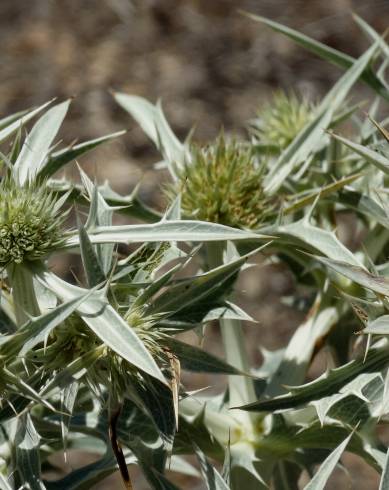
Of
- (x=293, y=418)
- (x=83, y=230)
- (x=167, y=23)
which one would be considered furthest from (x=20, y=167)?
(x=167, y=23)

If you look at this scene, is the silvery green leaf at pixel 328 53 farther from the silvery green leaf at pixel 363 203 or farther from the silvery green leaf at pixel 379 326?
the silvery green leaf at pixel 379 326

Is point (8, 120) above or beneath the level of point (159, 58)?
above

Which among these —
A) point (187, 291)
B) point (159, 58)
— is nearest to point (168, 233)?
point (187, 291)

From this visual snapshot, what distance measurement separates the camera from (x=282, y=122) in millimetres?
1496

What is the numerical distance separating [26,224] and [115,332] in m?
0.16

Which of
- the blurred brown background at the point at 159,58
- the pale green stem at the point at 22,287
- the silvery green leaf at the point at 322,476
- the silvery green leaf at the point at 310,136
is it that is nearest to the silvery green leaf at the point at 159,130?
the silvery green leaf at the point at 310,136

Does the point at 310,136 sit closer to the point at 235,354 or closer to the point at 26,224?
the point at 235,354

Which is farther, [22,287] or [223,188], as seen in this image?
[223,188]

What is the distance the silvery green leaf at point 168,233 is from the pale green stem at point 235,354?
0.22 meters

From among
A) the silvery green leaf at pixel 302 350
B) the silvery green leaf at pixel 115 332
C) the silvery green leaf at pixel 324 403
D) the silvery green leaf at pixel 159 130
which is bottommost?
the silvery green leaf at pixel 302 350

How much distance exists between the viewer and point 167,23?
17.0ft

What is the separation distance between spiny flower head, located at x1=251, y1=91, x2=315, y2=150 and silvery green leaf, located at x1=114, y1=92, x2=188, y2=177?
0.58 ft

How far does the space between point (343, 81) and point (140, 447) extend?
1.98 ft

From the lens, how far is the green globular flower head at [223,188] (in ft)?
3.74
